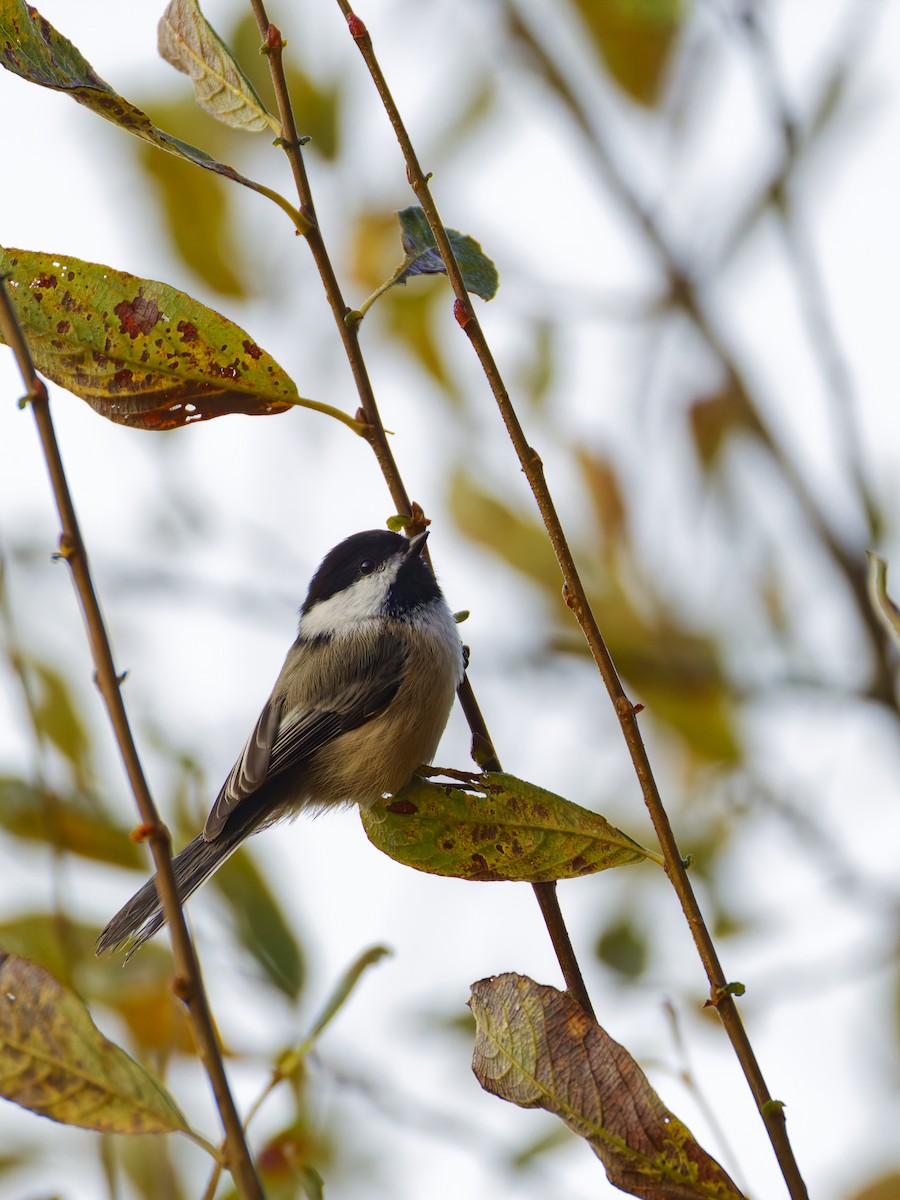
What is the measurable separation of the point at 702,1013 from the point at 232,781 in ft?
3.33

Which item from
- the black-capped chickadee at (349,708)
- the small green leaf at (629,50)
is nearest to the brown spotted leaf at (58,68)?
the black-capped chickadee at (349,708)

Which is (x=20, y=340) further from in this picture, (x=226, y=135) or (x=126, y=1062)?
(x=226, y=135)

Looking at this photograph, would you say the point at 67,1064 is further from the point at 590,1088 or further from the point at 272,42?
the point at 272,42

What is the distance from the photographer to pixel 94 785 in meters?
2.04

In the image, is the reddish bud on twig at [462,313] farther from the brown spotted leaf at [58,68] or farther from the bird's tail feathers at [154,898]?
the bird's tail feathers at [154,898]

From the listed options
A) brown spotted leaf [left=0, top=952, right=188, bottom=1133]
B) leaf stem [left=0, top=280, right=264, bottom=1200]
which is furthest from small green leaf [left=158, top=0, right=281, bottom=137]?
brown spotted leaf [left=0, top=952, right=188, bottom=1133]

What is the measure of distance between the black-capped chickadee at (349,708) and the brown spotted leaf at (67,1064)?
1.07 meters

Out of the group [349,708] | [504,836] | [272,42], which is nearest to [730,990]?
[504,836]

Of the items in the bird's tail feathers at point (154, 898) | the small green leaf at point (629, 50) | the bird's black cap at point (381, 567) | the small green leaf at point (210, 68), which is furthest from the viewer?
the small green leaf at point (629, 50)

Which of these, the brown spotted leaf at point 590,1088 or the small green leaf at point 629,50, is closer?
the brown spotted leaf at point 590,1088

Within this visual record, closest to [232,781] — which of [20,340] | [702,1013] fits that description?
[702,1013]

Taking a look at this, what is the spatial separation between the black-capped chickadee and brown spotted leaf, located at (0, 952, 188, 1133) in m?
1.07

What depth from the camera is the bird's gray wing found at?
2.13m

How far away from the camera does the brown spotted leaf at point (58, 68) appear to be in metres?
1.01
